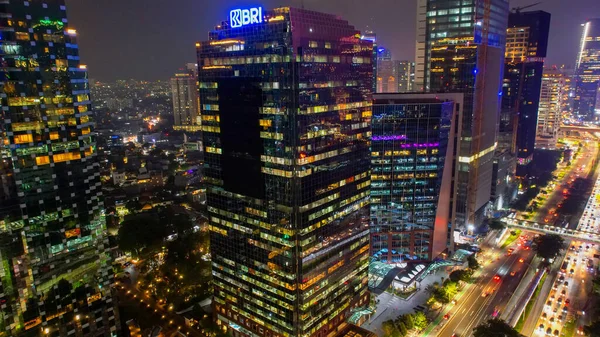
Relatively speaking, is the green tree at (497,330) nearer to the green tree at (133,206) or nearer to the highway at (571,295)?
the highway at (571,295)

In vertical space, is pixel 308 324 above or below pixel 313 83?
below

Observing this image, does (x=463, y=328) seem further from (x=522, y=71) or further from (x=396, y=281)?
(x=522, y=71)

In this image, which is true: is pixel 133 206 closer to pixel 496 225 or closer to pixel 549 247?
pixel 496 225

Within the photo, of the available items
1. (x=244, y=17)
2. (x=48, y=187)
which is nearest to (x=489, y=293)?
(x=244, y=17)

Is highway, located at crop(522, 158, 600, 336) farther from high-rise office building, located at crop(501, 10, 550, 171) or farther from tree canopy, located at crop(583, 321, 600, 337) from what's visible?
high-rise office building, located at crop(501, 10, 550, 171)

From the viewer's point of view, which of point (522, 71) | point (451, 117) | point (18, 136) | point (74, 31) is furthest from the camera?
point (522, 71)

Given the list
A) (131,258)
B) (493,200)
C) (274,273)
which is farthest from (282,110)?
(493,200)

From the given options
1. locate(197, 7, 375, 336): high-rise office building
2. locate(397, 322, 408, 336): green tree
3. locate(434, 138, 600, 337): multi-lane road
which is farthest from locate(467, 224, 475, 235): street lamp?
locate(197, 7, 375, 336): high-rise office building
